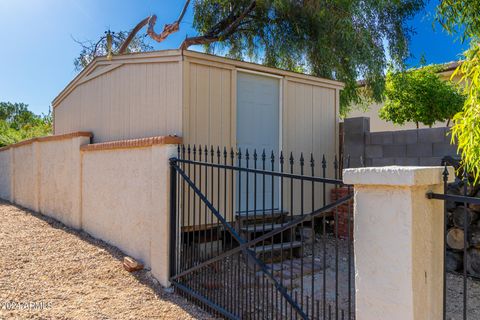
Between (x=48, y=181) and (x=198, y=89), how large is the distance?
16.9 feet

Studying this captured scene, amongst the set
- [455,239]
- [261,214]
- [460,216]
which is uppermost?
[460,216]

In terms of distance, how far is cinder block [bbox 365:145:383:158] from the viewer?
6.59 meters

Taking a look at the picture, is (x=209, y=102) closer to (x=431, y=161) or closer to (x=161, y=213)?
(x=161, y=213)

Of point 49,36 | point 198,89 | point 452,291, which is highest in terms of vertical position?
point 49,36

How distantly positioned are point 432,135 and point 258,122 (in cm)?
273

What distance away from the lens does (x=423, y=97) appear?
35.8 feet

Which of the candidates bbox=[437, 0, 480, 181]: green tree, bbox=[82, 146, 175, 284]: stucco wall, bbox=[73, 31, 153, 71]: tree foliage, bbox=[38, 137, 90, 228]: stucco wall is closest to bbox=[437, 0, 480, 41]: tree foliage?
bbox=[437, 0, 480, 181]: green tree

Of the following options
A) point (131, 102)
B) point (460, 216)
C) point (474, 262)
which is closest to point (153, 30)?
point (131, 102)

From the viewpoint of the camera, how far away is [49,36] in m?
12.5

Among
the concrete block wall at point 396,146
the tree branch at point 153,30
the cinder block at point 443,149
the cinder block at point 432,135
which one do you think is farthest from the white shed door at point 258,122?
the tree branch at point 153,30

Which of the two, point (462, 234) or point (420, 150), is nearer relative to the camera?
point (462, 234)

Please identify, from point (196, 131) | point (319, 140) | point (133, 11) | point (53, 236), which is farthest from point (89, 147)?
point (133, 11)

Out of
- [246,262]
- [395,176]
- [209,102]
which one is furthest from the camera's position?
[209,102]

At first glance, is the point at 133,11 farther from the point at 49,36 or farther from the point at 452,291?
the point at 452,291
